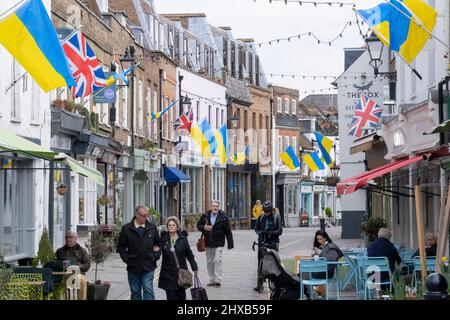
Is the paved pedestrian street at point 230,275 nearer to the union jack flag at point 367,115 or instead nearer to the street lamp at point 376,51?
the union jack flag at point 367,115

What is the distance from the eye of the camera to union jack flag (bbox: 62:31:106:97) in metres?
22.5

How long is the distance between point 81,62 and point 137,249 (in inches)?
339

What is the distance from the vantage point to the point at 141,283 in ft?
51.8

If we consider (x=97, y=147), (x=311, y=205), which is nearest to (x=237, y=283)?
(x=97, y=147)

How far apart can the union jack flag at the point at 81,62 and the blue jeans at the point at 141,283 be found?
26.0 feet

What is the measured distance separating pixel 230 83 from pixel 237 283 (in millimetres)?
42071

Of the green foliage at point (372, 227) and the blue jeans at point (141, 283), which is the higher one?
the green foliage at point (372, 227)

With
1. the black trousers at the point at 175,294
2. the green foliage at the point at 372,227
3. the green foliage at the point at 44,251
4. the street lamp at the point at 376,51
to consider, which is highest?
the street lamp at the point at 376,51

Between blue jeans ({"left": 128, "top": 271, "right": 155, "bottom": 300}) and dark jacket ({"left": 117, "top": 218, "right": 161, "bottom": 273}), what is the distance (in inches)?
3.6

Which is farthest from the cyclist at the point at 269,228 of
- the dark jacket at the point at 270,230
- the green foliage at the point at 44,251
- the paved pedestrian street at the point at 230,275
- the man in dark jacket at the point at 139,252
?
the man in dark jacket at the point at 139,252

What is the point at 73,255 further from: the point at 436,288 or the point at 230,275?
the point at 436,288

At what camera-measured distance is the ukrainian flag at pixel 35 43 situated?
15320mm

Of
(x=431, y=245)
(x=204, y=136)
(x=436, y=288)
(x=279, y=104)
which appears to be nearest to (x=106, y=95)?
(x=431, y=245)
